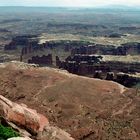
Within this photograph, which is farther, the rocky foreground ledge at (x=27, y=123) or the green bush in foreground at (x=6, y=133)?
the rocky foreground ledge at (x=27, y=123)

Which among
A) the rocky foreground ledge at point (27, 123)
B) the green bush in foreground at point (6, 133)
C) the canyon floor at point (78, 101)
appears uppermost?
the green bush in foreground at point (6, 133)

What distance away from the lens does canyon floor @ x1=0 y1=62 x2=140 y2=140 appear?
55.2 m

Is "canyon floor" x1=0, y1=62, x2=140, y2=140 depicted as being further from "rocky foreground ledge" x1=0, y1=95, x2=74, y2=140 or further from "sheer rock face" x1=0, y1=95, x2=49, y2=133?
"sheer rock face" x1=0, y1=95, x2=49, y2=133

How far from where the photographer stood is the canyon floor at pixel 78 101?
55.2 metres

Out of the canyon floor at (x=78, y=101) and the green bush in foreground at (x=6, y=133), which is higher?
the green bush in foreground at (x=6, y=133)

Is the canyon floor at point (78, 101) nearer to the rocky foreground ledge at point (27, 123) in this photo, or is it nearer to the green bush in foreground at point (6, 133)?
the rocky foreground ledge at point (27, 123)

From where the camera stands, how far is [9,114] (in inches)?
1884

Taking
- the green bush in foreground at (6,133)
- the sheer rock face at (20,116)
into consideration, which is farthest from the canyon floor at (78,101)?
the green bush in foreground at (6,133)

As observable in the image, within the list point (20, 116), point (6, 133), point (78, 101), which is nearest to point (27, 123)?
point (20, 116)

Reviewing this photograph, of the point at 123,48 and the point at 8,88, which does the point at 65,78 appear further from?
the point at 123,48

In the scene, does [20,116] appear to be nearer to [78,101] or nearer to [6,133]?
[6,133]

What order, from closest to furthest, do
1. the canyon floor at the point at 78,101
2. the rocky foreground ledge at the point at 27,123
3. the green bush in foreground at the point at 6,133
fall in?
1. the green bush in foreground at the point at 6,133
2. the rocky foreground ledge at the point at 27,123
3. the canyon floor at the point at 78,101

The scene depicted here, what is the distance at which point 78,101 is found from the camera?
6241 centimetres

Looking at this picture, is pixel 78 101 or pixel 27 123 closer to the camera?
pixel 27 123
